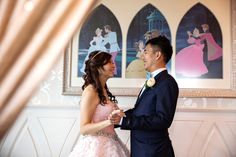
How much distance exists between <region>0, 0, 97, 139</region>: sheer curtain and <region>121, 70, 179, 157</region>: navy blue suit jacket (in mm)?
1231

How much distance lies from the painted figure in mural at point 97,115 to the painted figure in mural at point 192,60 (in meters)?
1.05

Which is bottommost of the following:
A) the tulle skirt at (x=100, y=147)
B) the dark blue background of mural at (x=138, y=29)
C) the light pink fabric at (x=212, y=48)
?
the tulle skirt at (x=100, y=147)

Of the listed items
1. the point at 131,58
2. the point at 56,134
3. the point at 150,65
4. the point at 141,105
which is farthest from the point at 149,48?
the point at 56,134

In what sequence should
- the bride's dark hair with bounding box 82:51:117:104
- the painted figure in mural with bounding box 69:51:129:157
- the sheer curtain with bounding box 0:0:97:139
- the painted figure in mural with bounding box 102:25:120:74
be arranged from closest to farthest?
1. the sheer curtain with bounding box 0:0:97:139
2. the painted figure in mural with bounding box 69:51:129:157
3. the bride's dark hair with bounding box 82:51:117:104
4. the painted figure in mural with bounding box 102:25:120:74

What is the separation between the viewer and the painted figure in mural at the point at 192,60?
9.77ft

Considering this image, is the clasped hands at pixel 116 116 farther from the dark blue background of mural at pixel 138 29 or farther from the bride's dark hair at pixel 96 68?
the dark blue background of mural at pixel 138 29

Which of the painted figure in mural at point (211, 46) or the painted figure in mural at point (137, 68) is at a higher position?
the painted figure in mural at point (211, 46)

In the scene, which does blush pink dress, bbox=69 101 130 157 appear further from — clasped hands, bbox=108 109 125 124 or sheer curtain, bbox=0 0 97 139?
sheer curtain, bbox=0 0 97 139

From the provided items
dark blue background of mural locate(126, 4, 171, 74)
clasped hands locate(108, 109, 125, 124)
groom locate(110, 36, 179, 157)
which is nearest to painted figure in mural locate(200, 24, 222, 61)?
dark blue background of mural locate(126, 4, 171, 74)

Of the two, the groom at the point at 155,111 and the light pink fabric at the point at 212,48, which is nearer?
the groom at the point at 155,111

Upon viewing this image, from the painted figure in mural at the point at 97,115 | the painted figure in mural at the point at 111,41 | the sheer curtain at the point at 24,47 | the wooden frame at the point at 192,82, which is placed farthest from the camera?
the painted figure in mural at the point at 111,41

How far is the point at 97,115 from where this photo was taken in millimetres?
2041

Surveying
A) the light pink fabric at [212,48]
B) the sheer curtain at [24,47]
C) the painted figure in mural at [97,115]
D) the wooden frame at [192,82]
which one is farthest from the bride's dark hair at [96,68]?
the sheer curtain at [24,47]

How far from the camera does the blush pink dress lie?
2008mm
